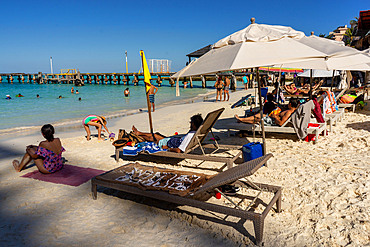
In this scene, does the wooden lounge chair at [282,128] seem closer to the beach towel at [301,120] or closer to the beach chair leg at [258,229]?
the beach towel at [301,120]

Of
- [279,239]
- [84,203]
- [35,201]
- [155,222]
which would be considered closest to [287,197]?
[279,239]

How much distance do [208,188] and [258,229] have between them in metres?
0.65

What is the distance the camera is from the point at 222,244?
9.19 ft

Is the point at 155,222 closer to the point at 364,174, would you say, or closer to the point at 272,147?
the point at 364,174

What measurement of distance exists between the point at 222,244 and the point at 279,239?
2.04 feet

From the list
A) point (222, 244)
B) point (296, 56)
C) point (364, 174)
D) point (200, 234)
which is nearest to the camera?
point (222, 244)

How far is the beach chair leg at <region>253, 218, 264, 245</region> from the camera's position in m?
2.68

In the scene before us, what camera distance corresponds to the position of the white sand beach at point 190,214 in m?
2.91

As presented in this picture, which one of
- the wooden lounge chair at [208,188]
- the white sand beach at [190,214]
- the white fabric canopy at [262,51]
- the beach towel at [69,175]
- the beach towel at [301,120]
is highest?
the white fabric canopy at [262,51]

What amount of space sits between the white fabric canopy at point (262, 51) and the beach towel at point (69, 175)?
8.35ft

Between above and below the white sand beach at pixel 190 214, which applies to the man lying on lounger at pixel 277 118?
→ above

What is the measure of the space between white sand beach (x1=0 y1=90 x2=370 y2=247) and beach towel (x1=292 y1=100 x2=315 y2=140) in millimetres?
900

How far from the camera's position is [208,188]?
2.95m

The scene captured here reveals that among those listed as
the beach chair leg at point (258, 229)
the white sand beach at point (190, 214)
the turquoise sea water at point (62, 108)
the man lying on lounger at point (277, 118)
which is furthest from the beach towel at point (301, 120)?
the turquoise sea water at point (62, 108)
